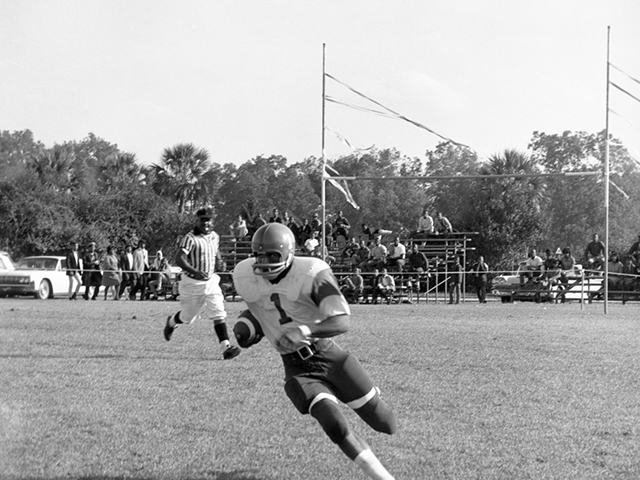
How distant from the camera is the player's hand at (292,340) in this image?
18.0ft

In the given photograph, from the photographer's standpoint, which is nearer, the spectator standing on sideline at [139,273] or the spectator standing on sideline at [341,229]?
the spectator standing on sideline at [139,273]

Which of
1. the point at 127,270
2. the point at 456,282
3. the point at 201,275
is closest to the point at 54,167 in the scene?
the point at 127,270

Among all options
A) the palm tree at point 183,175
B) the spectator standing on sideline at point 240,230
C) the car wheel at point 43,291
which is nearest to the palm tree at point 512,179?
the palm tree at point 183,175

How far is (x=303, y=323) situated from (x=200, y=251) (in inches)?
256

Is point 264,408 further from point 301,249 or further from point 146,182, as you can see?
point 146,182

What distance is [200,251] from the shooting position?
12.2m

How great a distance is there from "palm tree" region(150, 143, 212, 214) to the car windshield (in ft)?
65.4

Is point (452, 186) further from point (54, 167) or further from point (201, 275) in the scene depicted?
point (201, 275)

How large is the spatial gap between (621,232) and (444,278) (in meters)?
28.3

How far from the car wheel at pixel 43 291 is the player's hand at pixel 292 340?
24.9 meters

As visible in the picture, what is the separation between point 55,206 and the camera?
157ft

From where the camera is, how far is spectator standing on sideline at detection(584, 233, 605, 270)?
2661 centimetres

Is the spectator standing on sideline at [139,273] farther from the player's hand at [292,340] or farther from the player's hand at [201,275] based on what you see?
the player's hand at [292,340]

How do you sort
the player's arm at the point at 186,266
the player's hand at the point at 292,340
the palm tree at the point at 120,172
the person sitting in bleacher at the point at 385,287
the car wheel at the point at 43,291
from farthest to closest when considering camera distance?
the palm tree at the point at 120,172 → the car wheel at the point at 43,291 → the person sitting in bleacher at the point at 385,287 → the player's arm at the point at 186,266 → the player's hand at the point at 292,340
